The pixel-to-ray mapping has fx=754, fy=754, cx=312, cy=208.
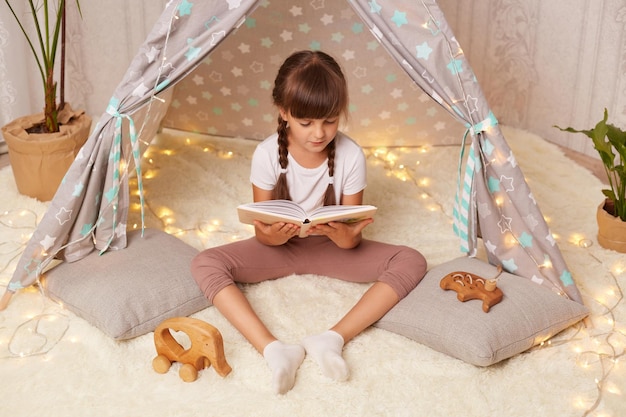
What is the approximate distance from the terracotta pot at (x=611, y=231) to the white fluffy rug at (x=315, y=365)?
Answer: 31mm

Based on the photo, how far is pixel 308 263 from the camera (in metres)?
2.16

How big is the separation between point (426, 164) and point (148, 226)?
112cm

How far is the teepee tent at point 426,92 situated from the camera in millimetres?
1930

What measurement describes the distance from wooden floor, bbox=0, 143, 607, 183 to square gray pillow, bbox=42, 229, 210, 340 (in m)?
1.20

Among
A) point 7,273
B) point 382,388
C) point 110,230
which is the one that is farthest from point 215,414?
point 7,273

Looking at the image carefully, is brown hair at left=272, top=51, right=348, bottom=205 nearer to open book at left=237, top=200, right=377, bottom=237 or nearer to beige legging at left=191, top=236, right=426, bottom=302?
open book at left=237, top=200, right=377, bottom=237

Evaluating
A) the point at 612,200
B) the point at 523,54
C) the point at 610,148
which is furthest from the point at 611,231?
the point at 523,54

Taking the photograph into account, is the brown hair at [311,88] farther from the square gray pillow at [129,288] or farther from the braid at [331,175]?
the square gray pillow at [129,288]

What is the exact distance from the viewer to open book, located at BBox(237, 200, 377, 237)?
181 cm

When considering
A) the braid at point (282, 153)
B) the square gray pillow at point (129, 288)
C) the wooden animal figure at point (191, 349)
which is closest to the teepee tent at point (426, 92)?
the square gray pillow at point (129, 288)

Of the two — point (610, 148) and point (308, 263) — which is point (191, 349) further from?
point (610, 148)

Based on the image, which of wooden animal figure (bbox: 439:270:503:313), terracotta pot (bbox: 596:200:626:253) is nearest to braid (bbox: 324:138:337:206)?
wooden animal figure (bbox: 439:270:503:313)

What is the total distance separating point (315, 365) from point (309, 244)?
45 centimetres

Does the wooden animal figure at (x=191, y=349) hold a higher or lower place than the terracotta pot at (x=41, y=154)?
lower
